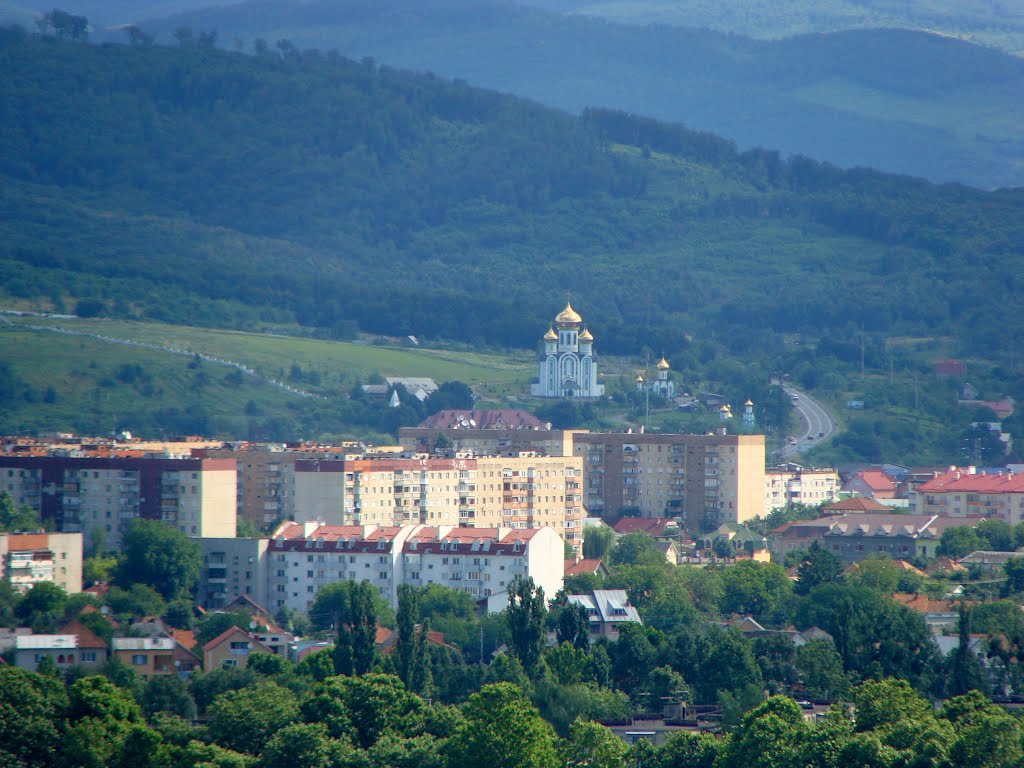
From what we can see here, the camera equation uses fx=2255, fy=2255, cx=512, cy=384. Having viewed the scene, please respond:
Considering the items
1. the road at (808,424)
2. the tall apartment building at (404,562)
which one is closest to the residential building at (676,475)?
the tall apartment building at (404,562)

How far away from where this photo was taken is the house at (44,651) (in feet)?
189

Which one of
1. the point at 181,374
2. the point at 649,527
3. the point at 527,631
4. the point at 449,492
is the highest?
the point at 181,374

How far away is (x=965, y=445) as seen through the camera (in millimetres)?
138500

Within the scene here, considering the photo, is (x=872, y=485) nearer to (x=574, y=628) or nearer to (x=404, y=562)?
(x=404, y=562)

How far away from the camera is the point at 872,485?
11700cm

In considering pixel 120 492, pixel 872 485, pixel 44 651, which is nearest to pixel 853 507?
pixel 872 485

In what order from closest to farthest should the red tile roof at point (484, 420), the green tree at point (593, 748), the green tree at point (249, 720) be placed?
the green tree at point (593, 748), the green tree at point (249, 720), the red tile roof at point (484, 420)

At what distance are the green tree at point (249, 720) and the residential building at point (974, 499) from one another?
5262 cm

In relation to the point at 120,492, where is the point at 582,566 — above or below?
below

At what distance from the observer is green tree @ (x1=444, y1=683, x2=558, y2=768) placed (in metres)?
45.3

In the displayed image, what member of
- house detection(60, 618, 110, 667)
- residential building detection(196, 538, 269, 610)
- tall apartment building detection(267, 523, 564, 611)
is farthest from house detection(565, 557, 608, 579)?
house detection(60, 618, 110, 667)

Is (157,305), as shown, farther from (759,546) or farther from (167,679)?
(167,679)

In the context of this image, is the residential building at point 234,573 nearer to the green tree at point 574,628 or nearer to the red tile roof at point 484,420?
the green tree at point 574,628

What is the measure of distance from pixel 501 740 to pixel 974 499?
56156 millimetres
